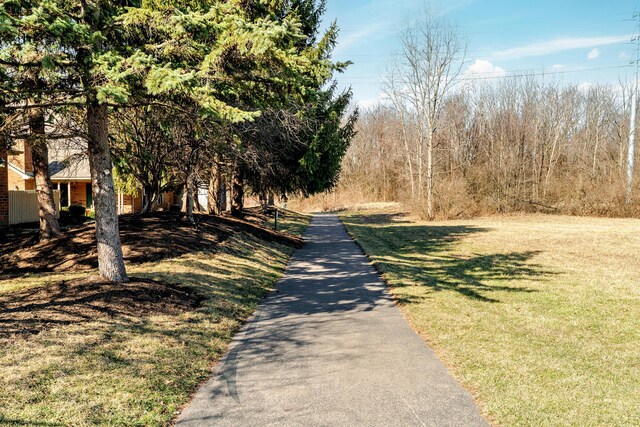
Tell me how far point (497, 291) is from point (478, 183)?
25.7 m

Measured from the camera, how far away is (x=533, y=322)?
7.30m

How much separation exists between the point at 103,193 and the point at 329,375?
5110mm

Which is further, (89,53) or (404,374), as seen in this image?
(89,53)

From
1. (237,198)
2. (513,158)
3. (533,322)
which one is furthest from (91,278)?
(513,158)

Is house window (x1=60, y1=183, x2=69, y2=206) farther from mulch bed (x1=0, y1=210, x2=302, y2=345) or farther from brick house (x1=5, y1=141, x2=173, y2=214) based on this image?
mulch bed (x1=0, y1=210, x2=302, y2=345)

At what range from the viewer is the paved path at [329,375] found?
13.0 feet

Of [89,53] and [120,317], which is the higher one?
[89,53]

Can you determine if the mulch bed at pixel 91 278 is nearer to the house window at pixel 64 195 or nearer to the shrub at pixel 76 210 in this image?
the shrub at pixel 76 210

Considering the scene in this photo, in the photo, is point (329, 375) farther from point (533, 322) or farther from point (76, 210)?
point (76, 210)

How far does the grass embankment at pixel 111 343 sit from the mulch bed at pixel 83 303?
15mm

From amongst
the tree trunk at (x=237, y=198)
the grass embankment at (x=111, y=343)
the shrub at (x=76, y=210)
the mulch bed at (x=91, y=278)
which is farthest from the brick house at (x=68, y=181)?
the grass embankment at (x=111, y=343)

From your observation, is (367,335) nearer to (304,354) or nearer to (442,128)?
(304,354)

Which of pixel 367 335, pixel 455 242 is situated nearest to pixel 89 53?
pixel 367 335

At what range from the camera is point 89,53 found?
6.68m
